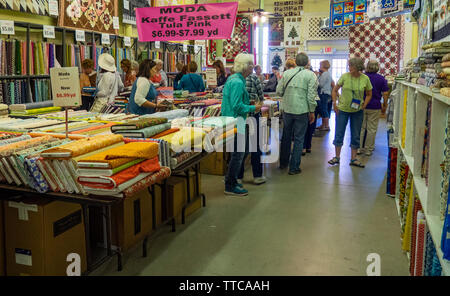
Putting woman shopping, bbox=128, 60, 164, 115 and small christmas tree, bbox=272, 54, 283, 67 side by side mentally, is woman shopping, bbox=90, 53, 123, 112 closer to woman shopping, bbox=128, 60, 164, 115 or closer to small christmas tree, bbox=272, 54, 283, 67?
woman shopping, bbox=128, 60, 164, 115

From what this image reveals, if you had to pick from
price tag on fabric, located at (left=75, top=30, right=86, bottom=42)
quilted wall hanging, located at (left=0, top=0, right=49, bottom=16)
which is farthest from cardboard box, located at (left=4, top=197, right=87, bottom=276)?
price tag on fabric, located at (left=75, top=30, right=86, bottom=42)

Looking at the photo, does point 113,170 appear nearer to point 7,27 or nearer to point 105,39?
point 7,27

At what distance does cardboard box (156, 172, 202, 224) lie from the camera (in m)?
3.96

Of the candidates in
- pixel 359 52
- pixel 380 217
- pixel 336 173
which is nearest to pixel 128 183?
pixel 380 217

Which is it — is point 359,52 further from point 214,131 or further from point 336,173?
point 214,131

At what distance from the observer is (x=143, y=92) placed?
512 centimetres

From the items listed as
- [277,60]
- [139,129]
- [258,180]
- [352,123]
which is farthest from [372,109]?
[277,60]

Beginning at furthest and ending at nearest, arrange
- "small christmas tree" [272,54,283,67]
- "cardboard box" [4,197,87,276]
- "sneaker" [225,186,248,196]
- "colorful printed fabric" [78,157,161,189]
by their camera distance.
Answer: "small christmas tree" [272,54,283,67]
"sneaker" [225,186,248,196]
"cardboard box" [4,197,87,276]
"colorful printed fabric" [78,157,161,189]

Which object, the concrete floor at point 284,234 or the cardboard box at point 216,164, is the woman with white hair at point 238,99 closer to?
the concrete floor at point 284,234

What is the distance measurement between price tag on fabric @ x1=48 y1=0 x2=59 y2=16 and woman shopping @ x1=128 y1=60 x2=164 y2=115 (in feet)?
8.39

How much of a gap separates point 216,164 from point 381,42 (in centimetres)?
953

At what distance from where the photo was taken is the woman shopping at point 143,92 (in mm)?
5121

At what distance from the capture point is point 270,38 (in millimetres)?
14641

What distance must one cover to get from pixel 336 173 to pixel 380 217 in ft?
5.92
